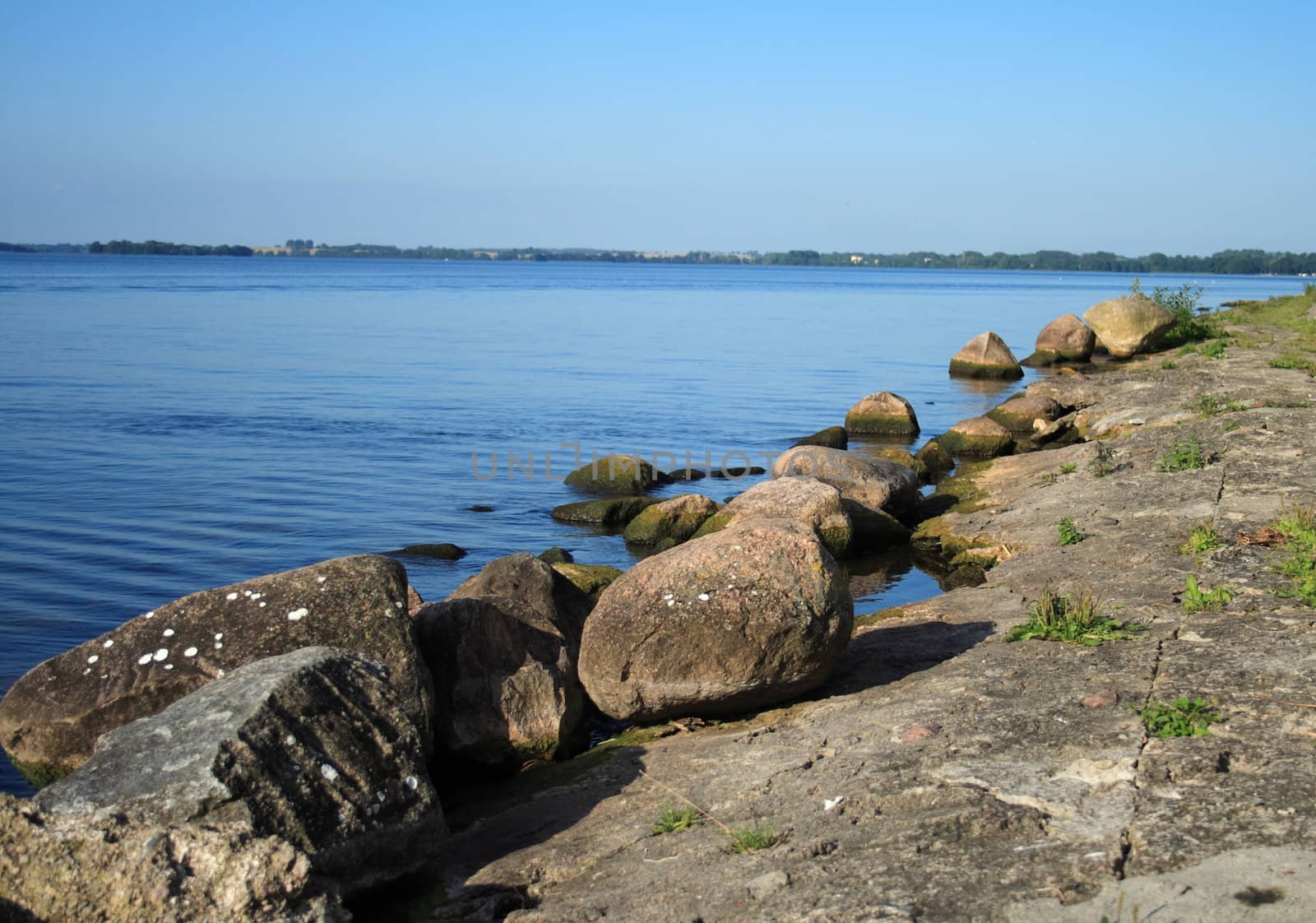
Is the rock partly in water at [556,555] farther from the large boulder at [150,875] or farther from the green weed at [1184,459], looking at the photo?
the large boulder at [150,875]

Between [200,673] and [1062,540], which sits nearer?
[200,673]

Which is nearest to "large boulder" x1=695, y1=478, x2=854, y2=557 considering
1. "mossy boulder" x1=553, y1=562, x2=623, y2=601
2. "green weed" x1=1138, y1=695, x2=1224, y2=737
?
"mossy boulder" x1=553, y1=562, x2=623, y2=601

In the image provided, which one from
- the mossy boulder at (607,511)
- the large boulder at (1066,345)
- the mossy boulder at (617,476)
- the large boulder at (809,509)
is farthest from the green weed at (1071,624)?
the large boulder at (1066,345)

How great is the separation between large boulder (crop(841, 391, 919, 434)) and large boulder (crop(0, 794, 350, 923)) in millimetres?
23213

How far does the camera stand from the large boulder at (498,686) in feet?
27.7

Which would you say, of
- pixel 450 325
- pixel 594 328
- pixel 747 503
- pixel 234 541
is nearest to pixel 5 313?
pixel 450 325

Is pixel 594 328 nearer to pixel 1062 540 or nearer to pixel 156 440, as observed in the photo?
pixel 156 440

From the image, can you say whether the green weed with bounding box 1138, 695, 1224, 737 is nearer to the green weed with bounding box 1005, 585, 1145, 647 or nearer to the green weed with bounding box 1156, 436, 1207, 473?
the green weed with bounding box 1005, 585, 1145, 647

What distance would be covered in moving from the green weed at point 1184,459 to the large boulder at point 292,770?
11600 millimetres

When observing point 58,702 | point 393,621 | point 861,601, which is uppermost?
point 393,621

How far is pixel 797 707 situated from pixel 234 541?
1057cm

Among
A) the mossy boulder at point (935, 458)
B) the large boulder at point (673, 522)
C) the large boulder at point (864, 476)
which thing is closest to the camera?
the large boulder at point (673, 522)

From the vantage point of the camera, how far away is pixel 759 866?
5.66m

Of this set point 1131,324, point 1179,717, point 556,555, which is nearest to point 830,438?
point 556,555
